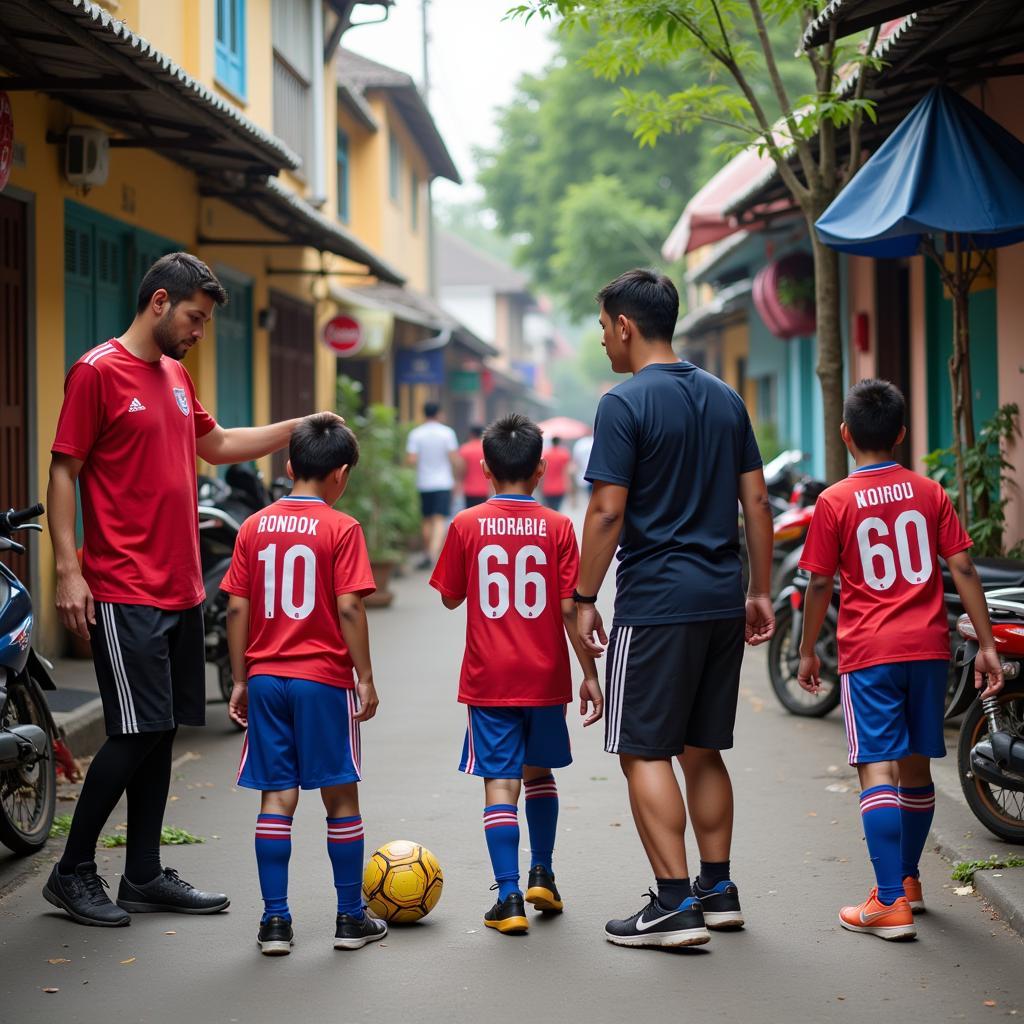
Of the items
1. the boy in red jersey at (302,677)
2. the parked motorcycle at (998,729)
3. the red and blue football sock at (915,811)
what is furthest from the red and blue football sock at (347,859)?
the parked motorcycle at (998,729)

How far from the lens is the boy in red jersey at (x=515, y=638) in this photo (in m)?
5.28

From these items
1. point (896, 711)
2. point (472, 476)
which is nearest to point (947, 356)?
point (896, 711)

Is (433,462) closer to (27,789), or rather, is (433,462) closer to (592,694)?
(27,789)

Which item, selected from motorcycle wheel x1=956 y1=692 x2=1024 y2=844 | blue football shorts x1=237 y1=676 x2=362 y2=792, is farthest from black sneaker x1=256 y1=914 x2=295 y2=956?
motorcycle wheel x1=956 y1=692 x2=1024 y2=844

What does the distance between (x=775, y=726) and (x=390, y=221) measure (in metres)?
19.9

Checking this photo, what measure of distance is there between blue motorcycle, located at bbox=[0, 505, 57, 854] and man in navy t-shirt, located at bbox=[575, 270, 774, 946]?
2.09 m

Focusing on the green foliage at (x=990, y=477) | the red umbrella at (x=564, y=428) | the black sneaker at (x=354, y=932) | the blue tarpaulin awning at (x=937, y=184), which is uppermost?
the red umbrella at (x=564, y=428)

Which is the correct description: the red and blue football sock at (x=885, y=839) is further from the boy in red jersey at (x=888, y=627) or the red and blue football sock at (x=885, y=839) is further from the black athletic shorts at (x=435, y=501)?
the black athletic shorts at (x=435, y=501)

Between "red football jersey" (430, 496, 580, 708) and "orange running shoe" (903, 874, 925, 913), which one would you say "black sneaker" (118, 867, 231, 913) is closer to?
"red football jersey" (430, 496, 580, 708)

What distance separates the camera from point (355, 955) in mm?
4969

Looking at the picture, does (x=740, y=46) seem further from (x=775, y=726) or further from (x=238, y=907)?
(x=238, y=907)

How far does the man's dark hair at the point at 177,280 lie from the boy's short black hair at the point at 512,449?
3.37ft

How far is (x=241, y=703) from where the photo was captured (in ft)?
17.0

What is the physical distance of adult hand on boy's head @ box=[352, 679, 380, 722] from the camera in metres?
5.03
